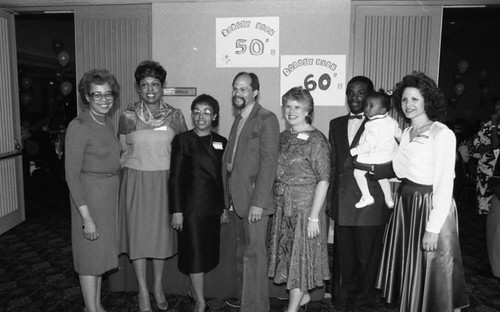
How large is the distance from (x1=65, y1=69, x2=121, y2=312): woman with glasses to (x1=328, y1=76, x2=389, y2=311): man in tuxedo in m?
1.62

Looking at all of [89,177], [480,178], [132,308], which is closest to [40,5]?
[89,177]

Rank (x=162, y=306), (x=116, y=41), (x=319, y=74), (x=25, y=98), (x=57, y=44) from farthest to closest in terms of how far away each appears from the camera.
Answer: (x=25, y=98) → (x=57, y=44) → (x=116, y=41) → (x=319, y=74) → (x=162, y=306)

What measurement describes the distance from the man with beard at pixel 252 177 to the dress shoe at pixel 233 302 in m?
0.32

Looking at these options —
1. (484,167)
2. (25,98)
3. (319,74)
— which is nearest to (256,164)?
(319,74)

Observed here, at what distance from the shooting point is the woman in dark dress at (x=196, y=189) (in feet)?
9.75

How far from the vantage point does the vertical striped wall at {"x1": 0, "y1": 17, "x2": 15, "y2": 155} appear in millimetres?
5070

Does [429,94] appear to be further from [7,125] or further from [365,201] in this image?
[7,125]

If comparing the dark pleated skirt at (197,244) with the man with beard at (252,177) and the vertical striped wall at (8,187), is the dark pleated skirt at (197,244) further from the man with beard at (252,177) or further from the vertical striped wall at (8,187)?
the vertical striped wall at (8,187)

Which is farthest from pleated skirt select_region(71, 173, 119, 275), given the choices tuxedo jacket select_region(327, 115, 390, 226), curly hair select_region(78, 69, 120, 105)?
tuxedo jacket select_region(327, 115, 390, 226)

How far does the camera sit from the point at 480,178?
4.87 meters

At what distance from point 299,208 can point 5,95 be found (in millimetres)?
4295

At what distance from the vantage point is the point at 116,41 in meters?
4.84

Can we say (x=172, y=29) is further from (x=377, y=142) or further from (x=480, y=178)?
(x=480, y=178)

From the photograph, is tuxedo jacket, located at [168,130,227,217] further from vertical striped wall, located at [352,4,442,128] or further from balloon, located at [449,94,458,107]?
balloon, located at [449,94,458,107]
